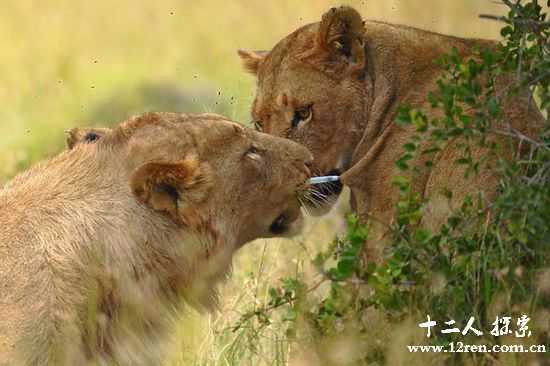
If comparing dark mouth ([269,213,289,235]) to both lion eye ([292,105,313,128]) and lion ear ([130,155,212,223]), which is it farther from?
lion eye ([292,105,313,128])

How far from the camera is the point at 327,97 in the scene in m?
5.54

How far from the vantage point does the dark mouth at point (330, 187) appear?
17.9ft

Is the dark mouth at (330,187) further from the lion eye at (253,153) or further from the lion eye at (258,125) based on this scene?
the lion eye at (253,153)

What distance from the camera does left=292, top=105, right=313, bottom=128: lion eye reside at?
5.53 meters

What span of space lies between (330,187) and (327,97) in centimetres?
36

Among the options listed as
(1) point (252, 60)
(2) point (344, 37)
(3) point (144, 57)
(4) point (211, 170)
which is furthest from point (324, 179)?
(3) point (144, 57)

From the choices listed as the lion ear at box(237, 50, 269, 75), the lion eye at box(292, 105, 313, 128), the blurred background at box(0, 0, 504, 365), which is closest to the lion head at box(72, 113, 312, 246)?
the lion eye at box(292, 105, 313, 128)

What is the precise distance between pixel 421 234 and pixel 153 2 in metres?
11.2

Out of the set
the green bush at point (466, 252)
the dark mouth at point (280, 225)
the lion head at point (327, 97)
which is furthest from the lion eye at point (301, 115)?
the green bush at point (466, 252)

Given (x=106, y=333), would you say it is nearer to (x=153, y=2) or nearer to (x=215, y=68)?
(x=215, y=68)

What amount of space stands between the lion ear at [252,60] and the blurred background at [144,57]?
3.70ft

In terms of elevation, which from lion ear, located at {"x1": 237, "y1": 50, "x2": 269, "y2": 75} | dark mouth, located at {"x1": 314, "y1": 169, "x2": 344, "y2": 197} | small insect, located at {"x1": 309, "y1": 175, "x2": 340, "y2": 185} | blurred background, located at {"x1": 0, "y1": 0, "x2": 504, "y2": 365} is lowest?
blurred background, located at {"x1": 0, "y1": 0, "x2": 504, "y2": 365}

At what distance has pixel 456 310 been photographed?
15.0ft

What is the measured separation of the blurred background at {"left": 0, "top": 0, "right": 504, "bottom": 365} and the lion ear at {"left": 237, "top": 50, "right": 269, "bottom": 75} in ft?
3.70
